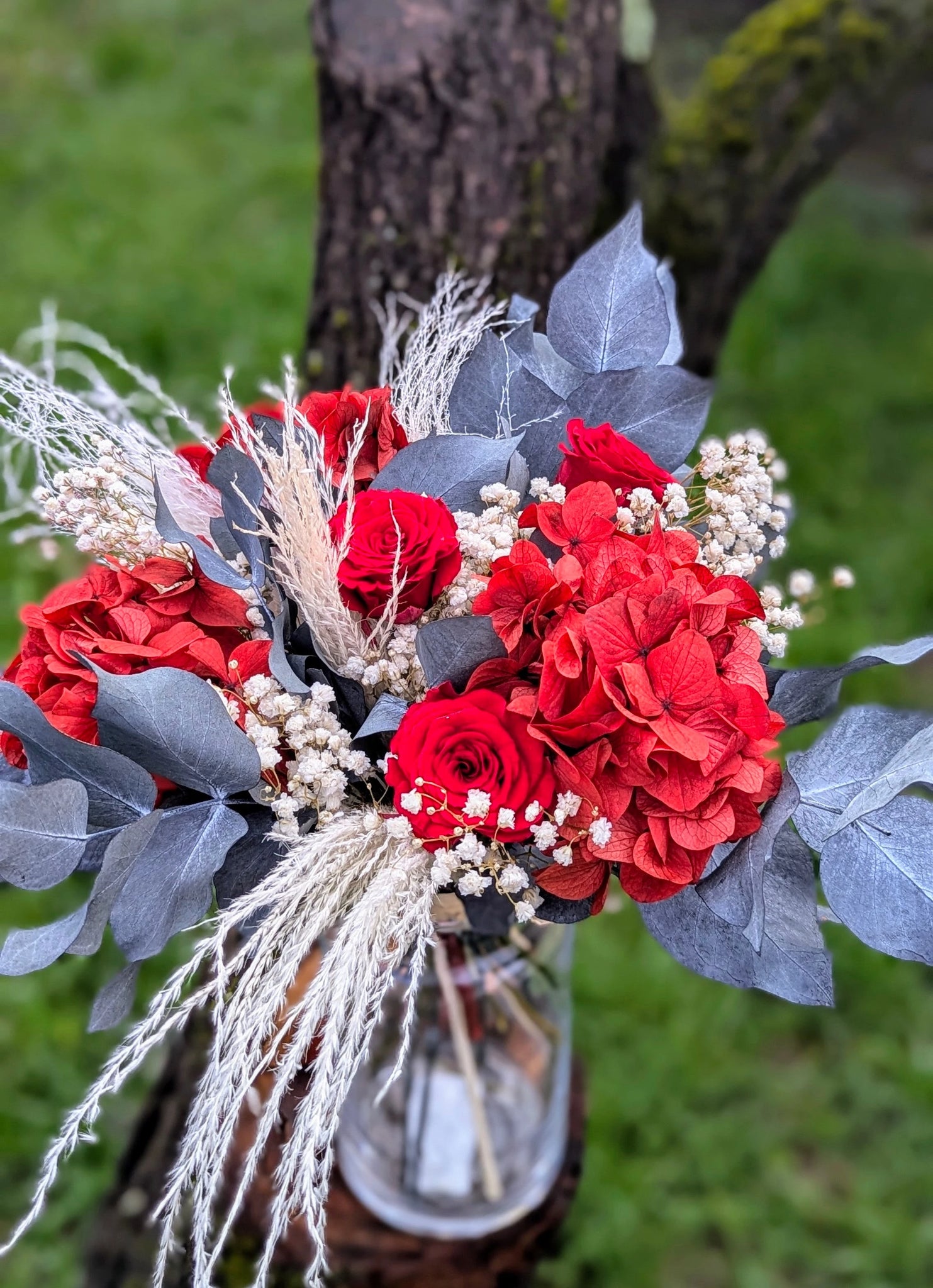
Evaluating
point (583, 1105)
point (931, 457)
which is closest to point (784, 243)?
point (931, 457)

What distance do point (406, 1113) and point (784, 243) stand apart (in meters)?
2.64

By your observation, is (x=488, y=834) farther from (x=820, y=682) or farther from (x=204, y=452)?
(x=204, y=452)

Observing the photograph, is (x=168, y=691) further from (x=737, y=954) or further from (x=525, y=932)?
(x=525, y=932)

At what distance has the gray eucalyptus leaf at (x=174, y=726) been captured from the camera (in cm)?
65

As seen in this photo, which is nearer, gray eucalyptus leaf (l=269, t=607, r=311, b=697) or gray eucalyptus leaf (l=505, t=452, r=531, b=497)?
gray eucalyptus leaf (l=269, t=607, r=311, b=697)

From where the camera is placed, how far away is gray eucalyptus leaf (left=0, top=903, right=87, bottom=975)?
0.68m

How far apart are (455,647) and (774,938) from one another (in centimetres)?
29

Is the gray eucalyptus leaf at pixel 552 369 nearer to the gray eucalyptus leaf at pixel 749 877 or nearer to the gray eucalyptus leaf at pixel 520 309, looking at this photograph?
the gray eucalyptus leaf at pixel 520 309

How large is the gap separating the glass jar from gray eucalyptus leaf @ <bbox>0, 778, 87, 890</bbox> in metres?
0.53

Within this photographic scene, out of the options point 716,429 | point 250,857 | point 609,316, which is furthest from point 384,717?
point 716,429

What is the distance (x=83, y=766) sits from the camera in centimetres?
69

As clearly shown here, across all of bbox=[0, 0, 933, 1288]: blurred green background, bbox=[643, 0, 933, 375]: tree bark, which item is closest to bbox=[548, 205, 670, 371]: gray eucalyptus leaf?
bbox=[643, 0, 933, 375]: tree bark

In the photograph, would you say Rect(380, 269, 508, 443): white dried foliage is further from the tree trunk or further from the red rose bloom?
the tree trunk

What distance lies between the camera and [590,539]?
699 mm
